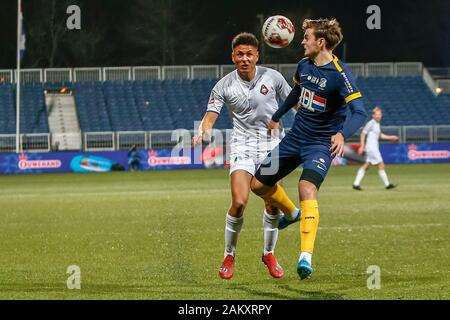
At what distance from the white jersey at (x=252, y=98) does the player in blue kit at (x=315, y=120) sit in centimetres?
48

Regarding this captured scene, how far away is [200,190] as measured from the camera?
28.0 metres

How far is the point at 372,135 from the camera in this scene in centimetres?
2878

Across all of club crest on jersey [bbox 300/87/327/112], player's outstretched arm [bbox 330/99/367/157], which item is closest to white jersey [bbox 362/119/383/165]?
club crest on jersey [bbox 300/87/327/112]

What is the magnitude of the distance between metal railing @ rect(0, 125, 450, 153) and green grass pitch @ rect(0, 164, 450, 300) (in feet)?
57.6

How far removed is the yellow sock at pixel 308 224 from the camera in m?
9.62

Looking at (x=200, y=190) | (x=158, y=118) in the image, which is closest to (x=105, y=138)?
(x=158, y=118)

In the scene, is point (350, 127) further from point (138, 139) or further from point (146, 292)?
point (138, 139)

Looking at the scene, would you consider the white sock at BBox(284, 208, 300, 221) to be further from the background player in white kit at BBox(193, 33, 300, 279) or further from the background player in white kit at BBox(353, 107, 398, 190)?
the background player in white kit at BBox(353, 107, 398, 190)

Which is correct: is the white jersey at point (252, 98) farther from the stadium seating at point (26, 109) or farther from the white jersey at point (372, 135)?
the stadium seating at point (26, 109)

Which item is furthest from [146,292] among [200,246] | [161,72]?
[161,72]

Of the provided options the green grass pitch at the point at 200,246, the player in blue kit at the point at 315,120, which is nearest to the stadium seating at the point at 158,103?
the green grass pitch at the point at 200,246
